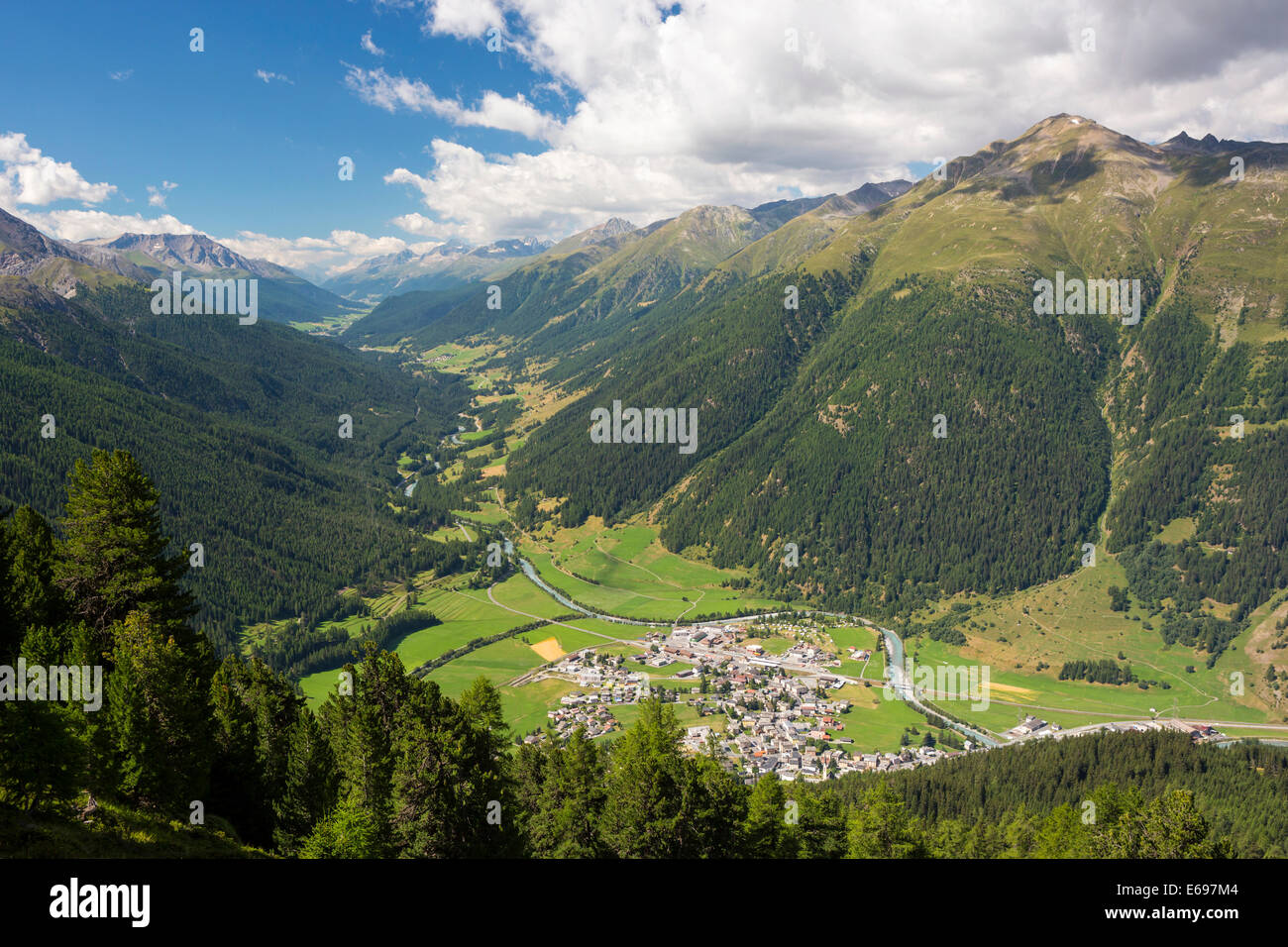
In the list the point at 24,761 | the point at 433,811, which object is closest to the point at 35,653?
the point at 24,761

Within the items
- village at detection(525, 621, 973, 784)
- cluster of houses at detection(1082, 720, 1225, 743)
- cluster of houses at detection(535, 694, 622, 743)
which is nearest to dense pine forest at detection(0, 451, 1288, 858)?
village at detection(525, 621, 973, 784)

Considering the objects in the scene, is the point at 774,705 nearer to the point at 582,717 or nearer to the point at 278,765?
the point at 582,717

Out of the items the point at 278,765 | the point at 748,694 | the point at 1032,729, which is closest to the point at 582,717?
the point at 748,694

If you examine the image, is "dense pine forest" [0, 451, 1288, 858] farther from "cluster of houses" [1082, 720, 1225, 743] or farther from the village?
"cluster of houses" [1082, 720, 1225, 743]

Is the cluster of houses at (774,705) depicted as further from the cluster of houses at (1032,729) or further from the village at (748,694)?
the cluster of houses at (1032,729)

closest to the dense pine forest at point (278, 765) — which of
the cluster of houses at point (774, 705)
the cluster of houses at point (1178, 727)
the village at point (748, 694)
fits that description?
the cluster of houses at point (774, 705)
